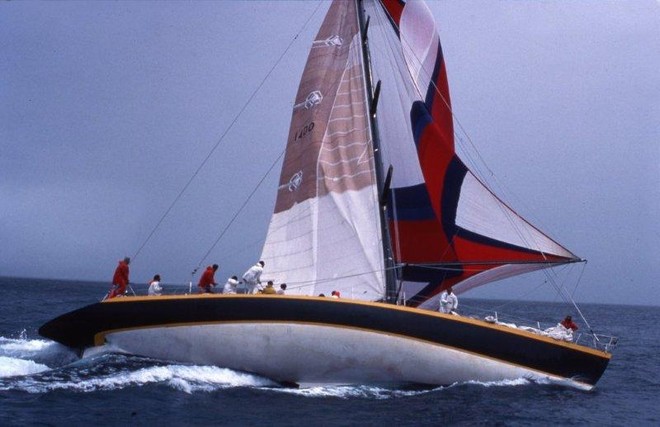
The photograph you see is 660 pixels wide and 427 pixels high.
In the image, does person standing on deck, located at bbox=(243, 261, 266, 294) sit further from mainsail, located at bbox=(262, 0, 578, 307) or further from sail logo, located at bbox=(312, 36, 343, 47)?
sail logo, located at bbox=(312, 36, 343, 47)

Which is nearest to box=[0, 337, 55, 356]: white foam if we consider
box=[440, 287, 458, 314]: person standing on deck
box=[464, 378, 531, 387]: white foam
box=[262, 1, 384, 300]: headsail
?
box=[262, 1, 384, 300]: headsail

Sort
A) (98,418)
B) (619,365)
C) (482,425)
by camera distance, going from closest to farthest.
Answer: (98,418)
(482,425)
(619,365)

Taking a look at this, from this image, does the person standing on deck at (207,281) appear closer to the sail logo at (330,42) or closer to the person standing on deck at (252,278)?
the person standing on deck at (252,278)

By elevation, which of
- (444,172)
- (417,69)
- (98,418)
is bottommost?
(98,418)

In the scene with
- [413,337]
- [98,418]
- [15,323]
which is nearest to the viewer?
[98,418]

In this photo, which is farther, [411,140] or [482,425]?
[411,140]

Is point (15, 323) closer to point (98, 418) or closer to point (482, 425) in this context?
point (98, 418)

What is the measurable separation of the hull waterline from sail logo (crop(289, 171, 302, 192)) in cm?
Result: 437

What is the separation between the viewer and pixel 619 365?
25.2m

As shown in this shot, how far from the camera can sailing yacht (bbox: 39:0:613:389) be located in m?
14.3

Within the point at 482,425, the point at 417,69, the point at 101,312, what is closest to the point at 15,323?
the point at 101,312

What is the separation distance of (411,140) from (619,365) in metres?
13.3

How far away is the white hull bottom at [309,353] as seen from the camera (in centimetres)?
1423

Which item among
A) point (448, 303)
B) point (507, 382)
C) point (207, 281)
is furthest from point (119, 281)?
point (507, 382)
